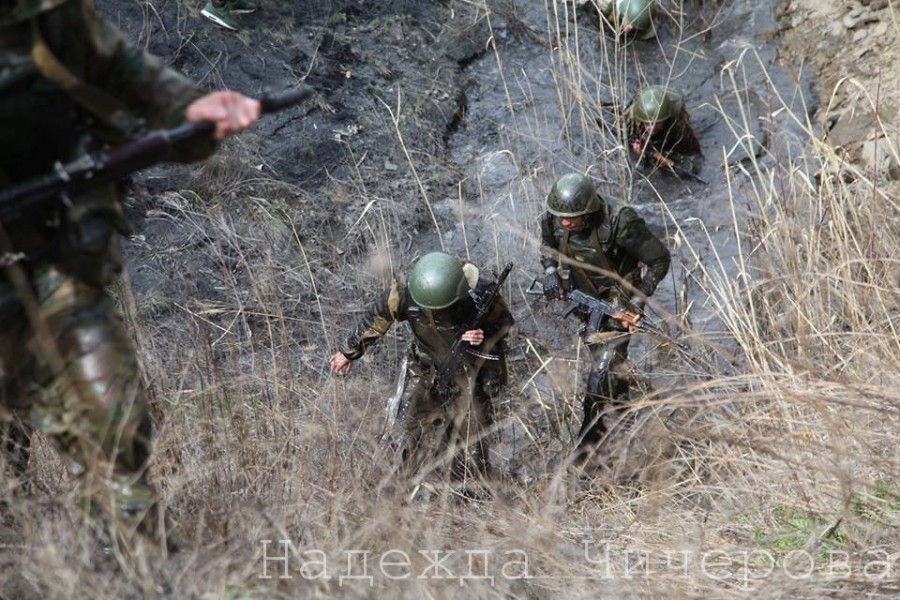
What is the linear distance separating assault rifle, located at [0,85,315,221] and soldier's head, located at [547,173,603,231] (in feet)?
10.9

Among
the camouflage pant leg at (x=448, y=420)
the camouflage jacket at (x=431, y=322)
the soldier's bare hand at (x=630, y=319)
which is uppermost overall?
the soldier's bare hand at (x=630, y=319)

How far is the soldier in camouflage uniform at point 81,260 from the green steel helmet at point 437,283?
2694mm

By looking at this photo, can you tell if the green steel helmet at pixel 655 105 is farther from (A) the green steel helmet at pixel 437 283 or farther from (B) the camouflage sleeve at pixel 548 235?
(A) the green steel helmet at pixel 437 283

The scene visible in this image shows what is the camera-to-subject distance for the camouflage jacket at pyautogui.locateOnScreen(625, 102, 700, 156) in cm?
857

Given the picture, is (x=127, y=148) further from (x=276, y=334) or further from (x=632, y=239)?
(x=276, y=334)

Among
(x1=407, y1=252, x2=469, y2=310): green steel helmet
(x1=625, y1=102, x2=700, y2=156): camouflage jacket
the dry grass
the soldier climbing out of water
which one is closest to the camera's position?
the dry grass

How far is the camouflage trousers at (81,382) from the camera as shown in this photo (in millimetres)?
2732

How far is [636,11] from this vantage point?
389 inches

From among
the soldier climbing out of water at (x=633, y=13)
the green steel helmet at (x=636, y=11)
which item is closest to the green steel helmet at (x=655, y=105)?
the soldier climbing out of water at (x=633, y=13)

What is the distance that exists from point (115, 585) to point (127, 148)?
3.76ft

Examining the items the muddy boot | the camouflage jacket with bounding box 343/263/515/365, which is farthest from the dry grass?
the camouflage jacket with bounding box 343/263/515/365

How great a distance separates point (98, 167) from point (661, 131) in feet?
21.9

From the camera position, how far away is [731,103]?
995 cm

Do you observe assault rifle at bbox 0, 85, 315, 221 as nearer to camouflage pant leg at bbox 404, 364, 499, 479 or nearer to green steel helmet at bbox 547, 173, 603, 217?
camouflage pant leg at bbox 404, 364, 499, 479
